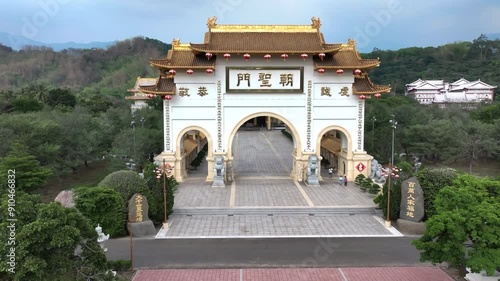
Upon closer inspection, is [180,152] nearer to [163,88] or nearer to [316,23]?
[163,88]

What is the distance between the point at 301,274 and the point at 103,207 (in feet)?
21.6

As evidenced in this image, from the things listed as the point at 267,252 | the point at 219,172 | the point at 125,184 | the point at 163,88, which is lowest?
the point at 267,252

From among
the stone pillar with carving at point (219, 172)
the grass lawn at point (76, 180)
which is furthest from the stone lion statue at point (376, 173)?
the grass lawn at point (76, 180)

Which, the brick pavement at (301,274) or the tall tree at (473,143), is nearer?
the brick pavement at (301,274)

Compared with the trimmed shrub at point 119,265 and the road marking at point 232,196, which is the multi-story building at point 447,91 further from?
the trimmed shrub at point 119,265

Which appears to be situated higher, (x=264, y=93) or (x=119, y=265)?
(x=264, y=93)

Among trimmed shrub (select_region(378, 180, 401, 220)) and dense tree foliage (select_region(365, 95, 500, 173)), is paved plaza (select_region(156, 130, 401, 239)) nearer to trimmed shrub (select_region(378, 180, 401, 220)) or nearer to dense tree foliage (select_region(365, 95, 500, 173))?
trimmed shrub (select_region(378, 180, 401, 220))

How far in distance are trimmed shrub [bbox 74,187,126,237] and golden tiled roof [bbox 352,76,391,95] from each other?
519 inches

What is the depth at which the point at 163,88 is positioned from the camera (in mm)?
20422

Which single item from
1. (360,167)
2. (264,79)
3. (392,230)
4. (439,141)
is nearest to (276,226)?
(392,230)

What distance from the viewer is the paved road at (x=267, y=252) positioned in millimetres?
11250

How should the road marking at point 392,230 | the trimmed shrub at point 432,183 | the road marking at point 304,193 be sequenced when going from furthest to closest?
the road marking at point 304,193, the trimmed shrub at point 432,183, the road marking at point 392,230

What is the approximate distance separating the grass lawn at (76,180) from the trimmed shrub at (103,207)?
7.81 m

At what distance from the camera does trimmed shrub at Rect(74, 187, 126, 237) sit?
488 inches
